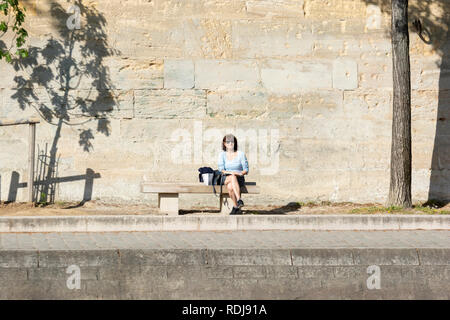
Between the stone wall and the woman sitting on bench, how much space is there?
145cm

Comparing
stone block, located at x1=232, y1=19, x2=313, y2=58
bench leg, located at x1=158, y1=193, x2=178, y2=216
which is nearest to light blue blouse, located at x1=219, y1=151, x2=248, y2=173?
bench leg, located at x1=158, y1=193, x2=178, y2=216

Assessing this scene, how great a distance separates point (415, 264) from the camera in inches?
320

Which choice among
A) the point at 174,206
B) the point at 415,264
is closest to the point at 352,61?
the point at 174,206

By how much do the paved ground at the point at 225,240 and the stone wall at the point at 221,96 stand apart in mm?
3301

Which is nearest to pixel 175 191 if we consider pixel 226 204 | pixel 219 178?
pixel 219 178

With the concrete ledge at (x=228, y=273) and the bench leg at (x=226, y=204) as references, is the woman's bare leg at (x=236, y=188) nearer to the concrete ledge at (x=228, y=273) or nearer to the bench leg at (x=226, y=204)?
the bench leg at (x=226, y=204)

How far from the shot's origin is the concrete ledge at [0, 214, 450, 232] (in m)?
9.74

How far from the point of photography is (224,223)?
1002cm

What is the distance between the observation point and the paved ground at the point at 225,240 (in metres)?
8.61

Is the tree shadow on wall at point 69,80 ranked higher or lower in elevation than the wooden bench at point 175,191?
higher

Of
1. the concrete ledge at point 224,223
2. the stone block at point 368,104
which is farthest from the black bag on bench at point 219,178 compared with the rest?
the stone block at point 368,104

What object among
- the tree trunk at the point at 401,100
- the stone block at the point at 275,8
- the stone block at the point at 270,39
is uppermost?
the stone block at the point at 275,8

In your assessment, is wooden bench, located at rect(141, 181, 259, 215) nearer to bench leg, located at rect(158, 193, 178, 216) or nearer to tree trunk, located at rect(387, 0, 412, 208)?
bench leg, located at rect(158, 193, 178, 216)

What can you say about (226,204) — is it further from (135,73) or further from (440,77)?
(440,77)
